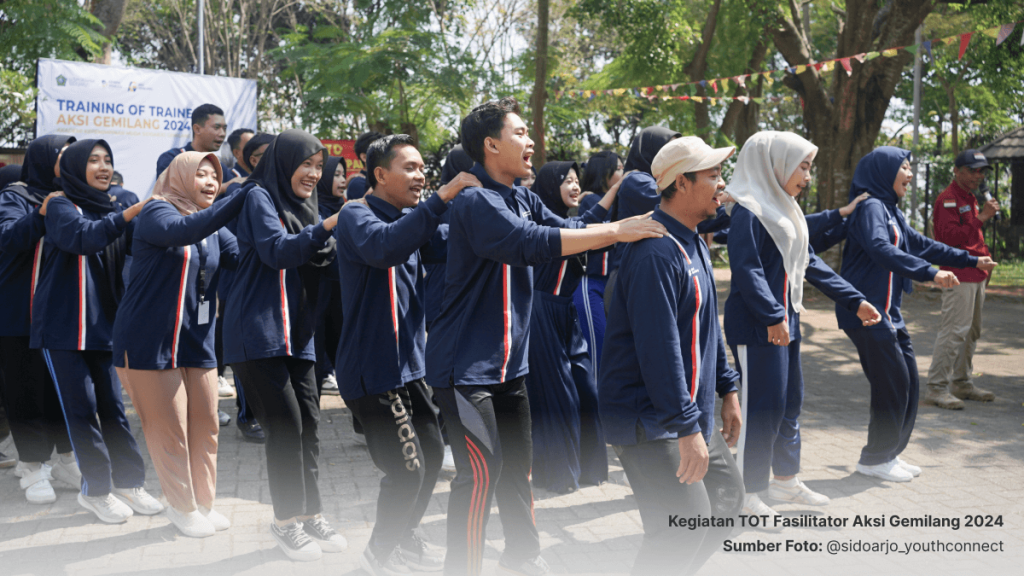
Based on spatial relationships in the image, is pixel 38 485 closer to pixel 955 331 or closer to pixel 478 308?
pixel 478 308

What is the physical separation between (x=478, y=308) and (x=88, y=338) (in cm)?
255

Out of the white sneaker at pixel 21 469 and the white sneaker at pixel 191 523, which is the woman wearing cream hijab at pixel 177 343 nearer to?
the white sneaker at pixel 191 523

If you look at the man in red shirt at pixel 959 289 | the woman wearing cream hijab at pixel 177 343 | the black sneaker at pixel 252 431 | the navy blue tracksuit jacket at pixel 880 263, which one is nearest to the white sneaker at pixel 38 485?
the woman wearing cream hijab at pixel 177 343

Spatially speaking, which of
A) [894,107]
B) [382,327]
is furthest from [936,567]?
[894,107]

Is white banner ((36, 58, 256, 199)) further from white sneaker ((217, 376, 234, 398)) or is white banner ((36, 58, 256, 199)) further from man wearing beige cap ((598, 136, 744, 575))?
man wearing beige cap ((598, 136, 744, 575))

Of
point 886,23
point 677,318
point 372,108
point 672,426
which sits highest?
point 886,23

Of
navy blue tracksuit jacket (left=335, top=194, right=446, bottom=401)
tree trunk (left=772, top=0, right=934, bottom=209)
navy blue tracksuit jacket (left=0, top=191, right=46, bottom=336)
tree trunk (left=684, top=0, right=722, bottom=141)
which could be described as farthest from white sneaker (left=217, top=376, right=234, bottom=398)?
tree trunk (left=772, top=0, right=934, bottom=209)

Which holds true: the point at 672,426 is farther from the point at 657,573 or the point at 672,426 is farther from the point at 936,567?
the point at 936,567

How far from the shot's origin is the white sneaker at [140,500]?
4.80m

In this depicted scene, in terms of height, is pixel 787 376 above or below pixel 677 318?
below

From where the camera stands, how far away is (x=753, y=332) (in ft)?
15.1

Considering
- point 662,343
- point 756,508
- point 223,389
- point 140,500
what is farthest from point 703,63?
point 662,343

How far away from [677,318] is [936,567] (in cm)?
200

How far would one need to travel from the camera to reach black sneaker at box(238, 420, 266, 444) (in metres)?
6.42
